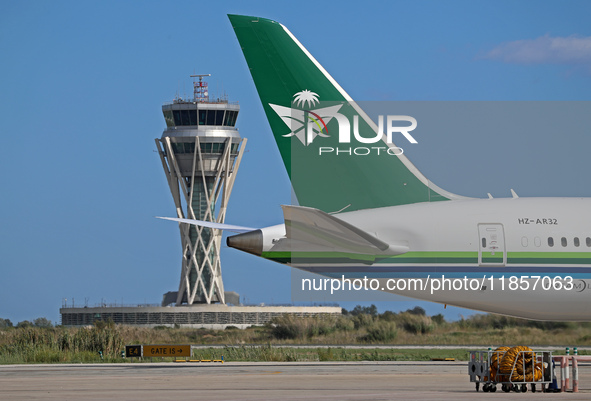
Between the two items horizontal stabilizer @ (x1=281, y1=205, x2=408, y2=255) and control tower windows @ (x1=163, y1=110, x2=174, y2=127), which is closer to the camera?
horizontal stabilizer @ (x1=281, y1=205, x2=408, y2=255)

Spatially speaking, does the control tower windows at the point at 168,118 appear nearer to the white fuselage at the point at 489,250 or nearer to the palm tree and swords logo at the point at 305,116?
the palm tree and swords logo at the point at 305,116

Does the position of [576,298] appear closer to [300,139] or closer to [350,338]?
[300,139]

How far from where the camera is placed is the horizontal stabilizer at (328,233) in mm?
23891

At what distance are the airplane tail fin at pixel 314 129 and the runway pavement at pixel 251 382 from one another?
5041mm

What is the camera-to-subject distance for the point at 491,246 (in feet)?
89.5

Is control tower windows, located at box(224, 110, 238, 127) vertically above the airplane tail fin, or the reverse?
control tower windows, located at box(224, 110, 238, 127)

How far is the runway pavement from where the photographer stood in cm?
2173

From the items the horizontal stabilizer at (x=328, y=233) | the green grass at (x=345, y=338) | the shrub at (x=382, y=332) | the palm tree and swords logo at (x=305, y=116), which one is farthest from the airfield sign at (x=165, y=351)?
the shrub at (x=382, y=332)

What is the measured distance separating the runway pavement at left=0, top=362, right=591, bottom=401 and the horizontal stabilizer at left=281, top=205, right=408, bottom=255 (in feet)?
11.3

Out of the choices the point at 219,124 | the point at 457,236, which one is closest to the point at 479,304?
the point at 457,236

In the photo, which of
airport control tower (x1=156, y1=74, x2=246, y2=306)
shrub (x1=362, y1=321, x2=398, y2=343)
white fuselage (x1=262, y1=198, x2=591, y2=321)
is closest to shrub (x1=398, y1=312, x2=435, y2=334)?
shrub (x1=362, y1=321, x2=398, y2=343)

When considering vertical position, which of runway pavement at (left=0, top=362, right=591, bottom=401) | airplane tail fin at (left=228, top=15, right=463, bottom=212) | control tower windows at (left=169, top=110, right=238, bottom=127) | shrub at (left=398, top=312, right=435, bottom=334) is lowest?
runway pavement at (left=0, top=362, right=591, bottom=401)

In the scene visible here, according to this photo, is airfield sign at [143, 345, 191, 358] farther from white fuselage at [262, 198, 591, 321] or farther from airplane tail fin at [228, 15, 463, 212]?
white fuselage at [262, 198, 591, 321]

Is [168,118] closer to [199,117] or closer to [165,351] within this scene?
[199,117]
